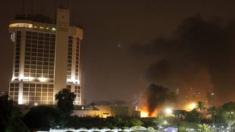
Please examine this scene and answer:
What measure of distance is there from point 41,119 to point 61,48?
29.5 metres

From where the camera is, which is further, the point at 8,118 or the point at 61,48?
the point at 61,48

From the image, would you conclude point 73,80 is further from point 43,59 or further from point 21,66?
point 21,66

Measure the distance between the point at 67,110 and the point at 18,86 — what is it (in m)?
18.0

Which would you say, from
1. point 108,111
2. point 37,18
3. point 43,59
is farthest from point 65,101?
point 37,18

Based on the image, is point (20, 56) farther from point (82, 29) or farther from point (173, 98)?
point (173, 98)

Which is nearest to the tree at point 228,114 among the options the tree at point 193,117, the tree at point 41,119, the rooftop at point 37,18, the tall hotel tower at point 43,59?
the tree at point 193,117

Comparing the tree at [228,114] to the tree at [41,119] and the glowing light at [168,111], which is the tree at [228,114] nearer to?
the glowing light at [168,111]

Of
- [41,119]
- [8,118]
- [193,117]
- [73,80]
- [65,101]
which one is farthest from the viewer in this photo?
[73,80]

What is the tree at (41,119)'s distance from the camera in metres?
28.1

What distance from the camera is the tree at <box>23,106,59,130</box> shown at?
28.1 metres

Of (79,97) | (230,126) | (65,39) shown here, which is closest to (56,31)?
(65,39)

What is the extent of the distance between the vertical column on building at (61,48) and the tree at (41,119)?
2430 cm

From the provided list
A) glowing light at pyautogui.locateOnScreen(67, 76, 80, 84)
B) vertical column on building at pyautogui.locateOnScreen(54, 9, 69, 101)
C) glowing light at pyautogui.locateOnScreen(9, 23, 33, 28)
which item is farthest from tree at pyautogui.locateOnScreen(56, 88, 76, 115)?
glowing light at pyautogui.locateOnScreen(9, 23, 33, 28)

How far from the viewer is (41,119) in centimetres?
2931
